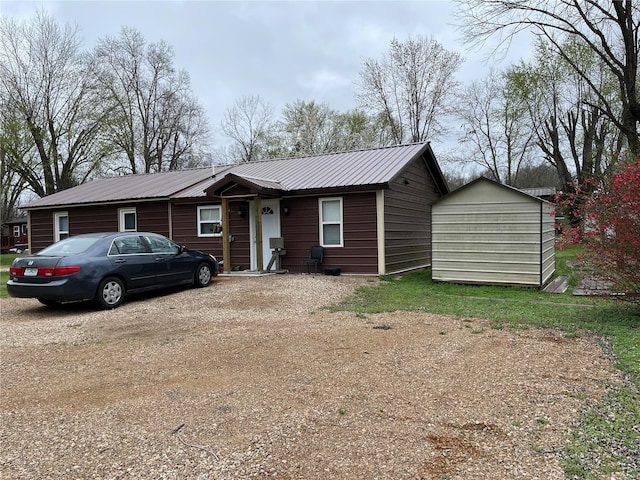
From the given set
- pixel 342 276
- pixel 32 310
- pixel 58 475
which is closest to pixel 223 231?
pixel 342 276

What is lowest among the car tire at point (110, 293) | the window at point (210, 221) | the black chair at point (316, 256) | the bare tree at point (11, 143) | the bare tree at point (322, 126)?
the car tire at point (110, 293)

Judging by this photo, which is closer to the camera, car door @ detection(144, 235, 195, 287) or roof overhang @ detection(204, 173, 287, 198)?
car door @ detection(144, 235, 195, 287)

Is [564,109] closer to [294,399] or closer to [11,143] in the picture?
[294,399]

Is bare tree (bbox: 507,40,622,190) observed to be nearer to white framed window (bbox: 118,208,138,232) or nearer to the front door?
the front door

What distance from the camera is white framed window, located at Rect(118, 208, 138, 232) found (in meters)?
15.9

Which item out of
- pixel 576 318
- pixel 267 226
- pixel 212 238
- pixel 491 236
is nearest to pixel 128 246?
pixel 267 226

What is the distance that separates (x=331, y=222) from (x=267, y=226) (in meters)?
2.08

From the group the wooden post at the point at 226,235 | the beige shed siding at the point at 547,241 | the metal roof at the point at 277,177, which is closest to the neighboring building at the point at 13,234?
the metal roof at the point at 277,177

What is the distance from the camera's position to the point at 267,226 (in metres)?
13.4

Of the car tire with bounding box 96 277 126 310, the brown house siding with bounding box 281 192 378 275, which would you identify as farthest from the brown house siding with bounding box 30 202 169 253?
the car tire with bounding box 96 277 126 310

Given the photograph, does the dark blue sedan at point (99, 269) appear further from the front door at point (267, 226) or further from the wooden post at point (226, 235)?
the front door at point (267, 226)

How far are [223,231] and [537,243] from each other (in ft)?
26.6

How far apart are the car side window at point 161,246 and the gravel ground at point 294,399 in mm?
2980

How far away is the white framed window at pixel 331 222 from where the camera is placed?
41.1ft
